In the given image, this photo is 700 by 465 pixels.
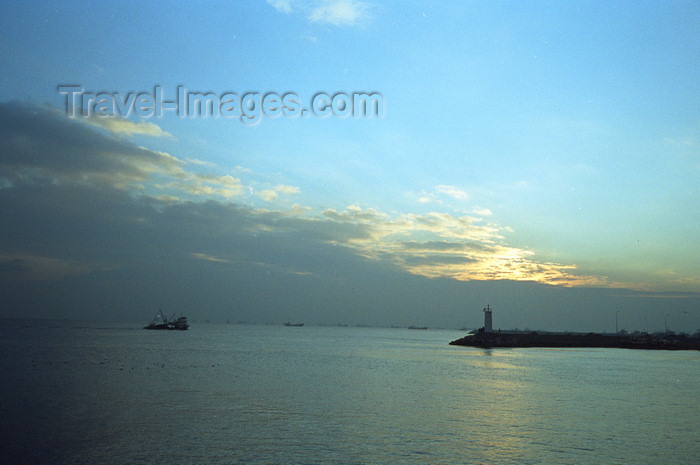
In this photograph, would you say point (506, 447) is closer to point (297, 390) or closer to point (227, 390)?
point (297, 390)

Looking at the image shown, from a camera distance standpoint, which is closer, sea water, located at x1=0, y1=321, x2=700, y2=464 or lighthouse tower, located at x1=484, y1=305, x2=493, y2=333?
sea water, located at x1=0, y1=321, x2=700, y2=464

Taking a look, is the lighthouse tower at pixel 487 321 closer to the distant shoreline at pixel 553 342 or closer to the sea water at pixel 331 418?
the distant shoreline at pixel 553 342

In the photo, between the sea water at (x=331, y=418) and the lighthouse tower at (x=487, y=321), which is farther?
the lighthouse tower at (x=487, y=321)

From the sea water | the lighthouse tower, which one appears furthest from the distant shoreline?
the sea water

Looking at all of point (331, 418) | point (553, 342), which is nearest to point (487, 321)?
point (553, 342)

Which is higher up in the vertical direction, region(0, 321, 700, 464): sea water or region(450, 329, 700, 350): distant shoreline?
region(0, 321, 700, 464): sea water

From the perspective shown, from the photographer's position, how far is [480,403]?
41875 mm

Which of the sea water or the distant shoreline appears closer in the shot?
the sea water

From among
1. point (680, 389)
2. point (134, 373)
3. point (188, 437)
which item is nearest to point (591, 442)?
point (188, 437)

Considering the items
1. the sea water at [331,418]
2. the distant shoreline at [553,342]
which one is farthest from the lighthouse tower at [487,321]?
the sea water at [331,418]

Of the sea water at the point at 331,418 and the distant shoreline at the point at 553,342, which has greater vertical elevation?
the sea water at the point at 331,418

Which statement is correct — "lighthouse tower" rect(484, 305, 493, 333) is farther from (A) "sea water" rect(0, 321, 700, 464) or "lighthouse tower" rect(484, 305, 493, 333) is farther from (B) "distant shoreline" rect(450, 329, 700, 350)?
(A) "sea water" rect(0, 321, 700, 464)

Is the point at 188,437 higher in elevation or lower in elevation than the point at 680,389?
higher

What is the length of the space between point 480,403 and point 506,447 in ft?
49.7
